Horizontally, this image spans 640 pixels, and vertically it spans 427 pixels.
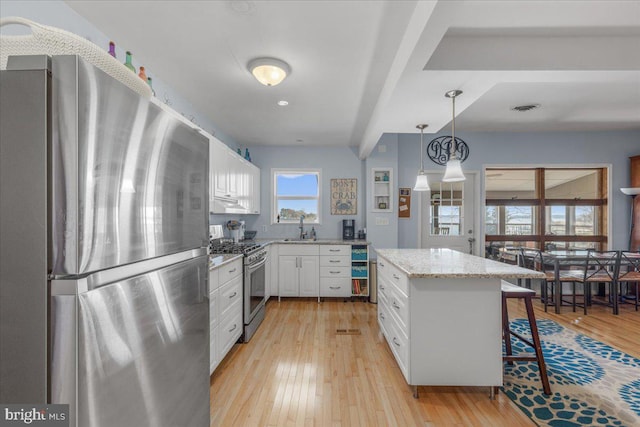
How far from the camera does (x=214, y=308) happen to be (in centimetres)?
226

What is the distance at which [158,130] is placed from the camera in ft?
2.98

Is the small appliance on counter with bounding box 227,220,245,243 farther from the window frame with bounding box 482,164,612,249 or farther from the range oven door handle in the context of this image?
the window frame with bounding box 482,164,612,249

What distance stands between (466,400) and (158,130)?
2.47m

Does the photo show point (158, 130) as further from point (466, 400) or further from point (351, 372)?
point (466, 400)

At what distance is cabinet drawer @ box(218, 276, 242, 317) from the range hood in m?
0.76

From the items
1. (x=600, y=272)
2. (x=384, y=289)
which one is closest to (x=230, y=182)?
(x=384, y=289)

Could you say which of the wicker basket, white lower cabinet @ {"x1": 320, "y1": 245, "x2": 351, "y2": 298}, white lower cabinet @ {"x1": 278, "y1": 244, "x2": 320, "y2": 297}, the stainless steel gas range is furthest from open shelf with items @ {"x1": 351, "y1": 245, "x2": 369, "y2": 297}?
the wicker basket

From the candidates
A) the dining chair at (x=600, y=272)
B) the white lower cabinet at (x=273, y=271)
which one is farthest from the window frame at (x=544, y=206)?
the white lower cabinet at (x=273, y=271)

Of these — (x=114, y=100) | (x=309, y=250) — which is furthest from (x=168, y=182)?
(x=309, y=250)

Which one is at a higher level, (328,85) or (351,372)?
(328,85)

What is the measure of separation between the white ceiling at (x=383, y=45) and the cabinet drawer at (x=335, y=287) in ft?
8.11

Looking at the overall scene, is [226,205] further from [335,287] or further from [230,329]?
[335,287]

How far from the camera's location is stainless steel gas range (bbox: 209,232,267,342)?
→ 2.98 m

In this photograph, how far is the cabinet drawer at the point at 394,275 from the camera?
2.15 m
